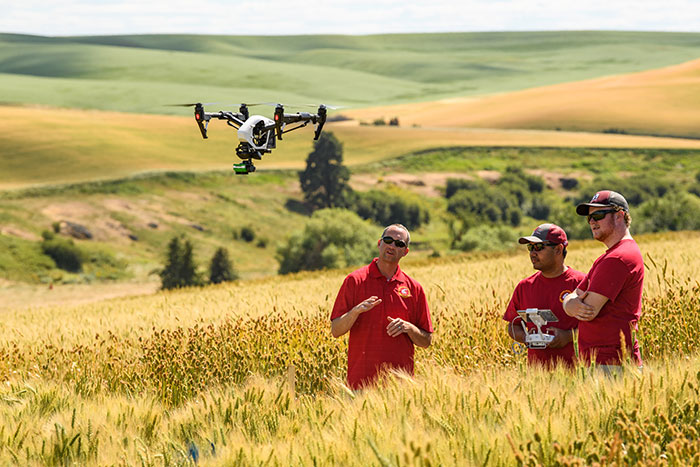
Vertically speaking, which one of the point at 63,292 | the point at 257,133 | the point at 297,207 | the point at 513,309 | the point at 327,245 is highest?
the point at 257,133

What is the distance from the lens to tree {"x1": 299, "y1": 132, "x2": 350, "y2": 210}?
119812mm

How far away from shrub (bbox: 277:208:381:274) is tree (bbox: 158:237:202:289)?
10893 mm

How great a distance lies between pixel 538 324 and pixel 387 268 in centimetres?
128

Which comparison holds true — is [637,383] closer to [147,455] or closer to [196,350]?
[147,455]

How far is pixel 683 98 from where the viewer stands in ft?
521

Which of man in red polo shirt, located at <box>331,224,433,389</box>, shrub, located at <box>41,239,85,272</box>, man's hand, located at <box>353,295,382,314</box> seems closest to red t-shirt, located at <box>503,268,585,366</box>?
man in red polo shirt, located at <box>331,224,433,389</box>

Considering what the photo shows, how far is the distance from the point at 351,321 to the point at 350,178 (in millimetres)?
124457

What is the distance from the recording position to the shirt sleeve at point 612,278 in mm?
5738

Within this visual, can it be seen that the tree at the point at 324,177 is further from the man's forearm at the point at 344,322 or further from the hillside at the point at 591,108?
the man's forearm at the point at 344,322

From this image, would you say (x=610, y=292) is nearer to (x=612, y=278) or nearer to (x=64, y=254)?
(x=612, y=278)

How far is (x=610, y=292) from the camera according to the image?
18.8ft

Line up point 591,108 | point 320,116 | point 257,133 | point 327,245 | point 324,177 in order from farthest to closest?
point 591,108 < point 324,177 < point 327,245 < point 320,116 < point 257,133

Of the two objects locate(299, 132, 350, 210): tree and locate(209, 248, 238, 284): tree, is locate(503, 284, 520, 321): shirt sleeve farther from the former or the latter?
locate(299, 132, 350, 210): tree

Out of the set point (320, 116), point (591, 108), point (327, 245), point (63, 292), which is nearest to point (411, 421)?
point (320, 116)
